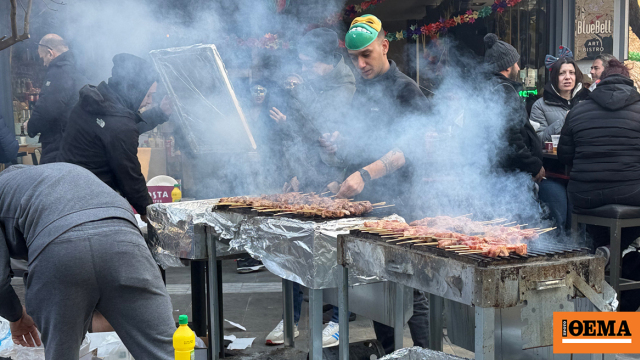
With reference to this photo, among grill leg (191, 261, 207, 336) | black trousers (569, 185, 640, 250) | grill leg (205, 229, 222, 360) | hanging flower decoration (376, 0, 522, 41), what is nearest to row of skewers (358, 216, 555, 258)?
grill leg (205, 229, 222, 360)

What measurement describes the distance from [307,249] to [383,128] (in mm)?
1342

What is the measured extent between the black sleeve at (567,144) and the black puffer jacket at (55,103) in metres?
4.79

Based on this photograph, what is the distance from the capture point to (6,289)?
2463 mm

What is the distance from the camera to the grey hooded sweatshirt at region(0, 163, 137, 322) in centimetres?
237

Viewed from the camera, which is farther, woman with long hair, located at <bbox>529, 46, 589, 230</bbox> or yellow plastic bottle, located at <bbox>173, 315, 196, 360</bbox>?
woman with long hair, located at <bbox>529, 46, 589, 230</bbox>

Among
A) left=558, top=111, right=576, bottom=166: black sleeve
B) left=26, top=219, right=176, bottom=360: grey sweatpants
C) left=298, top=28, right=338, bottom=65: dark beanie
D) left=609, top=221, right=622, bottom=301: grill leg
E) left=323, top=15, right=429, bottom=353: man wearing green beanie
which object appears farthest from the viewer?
left=298, top=28, right=338, bottom=65: dark beanie

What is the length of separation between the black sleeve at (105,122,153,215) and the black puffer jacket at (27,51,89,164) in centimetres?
174

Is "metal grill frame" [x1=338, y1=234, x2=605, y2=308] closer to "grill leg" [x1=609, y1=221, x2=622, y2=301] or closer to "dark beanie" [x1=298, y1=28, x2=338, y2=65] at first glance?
"grill leg" [x1=609, y1=221, x2=622, y2=301]

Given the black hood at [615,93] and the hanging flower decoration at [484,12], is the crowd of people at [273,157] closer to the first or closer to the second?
the black hood at [615,93]

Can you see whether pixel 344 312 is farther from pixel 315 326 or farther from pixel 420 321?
pixel 420 321

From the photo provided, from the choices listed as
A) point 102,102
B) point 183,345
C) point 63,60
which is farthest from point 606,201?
point 63,60

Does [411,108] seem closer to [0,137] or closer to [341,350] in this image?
[341,350]

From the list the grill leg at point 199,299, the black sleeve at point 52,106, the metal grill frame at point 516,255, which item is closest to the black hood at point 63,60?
the black sleeve at point 52,106

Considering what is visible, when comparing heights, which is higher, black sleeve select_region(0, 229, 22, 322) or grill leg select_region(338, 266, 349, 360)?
black sleeve select_region(0, 229, 22, 322)
